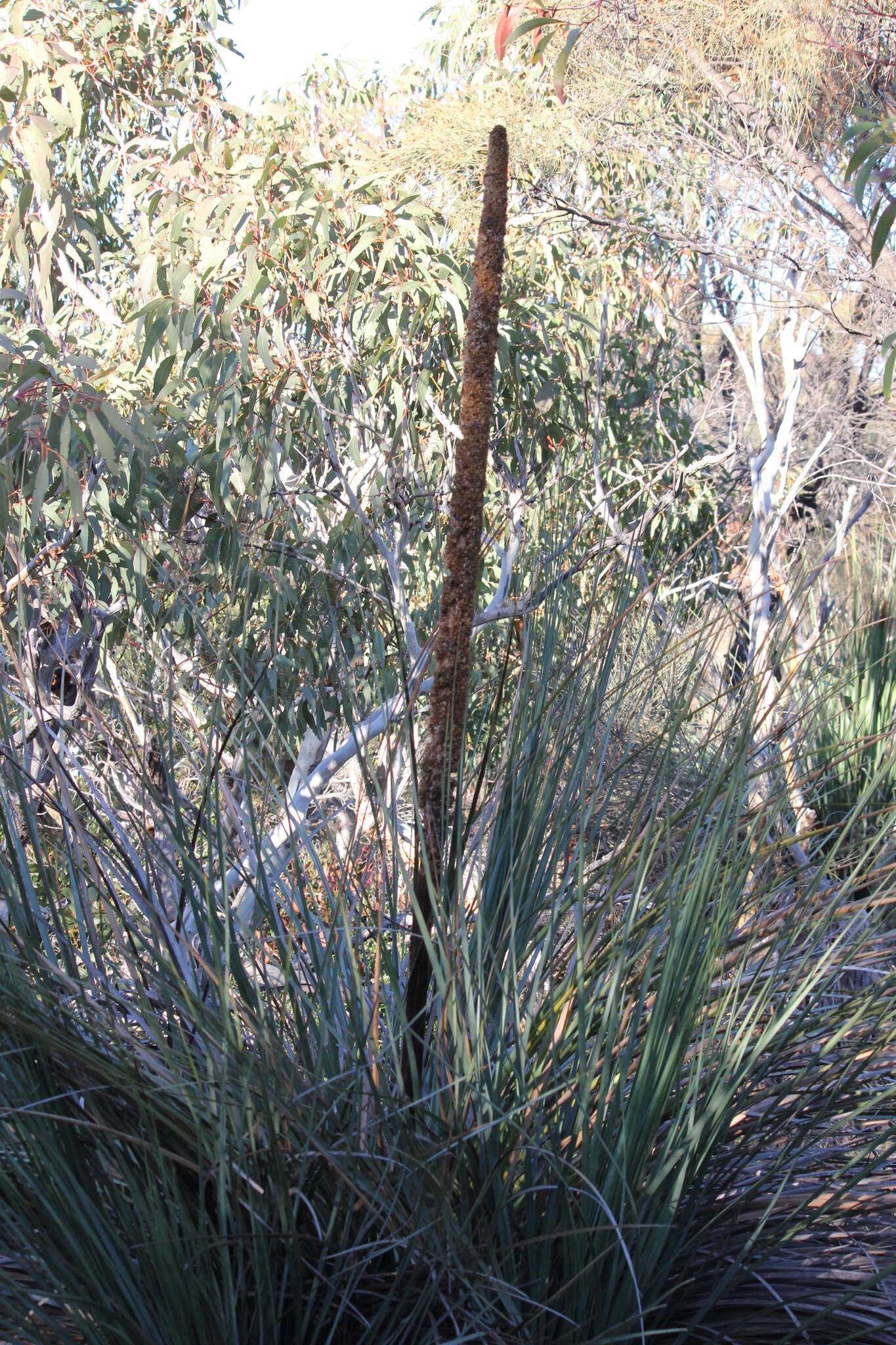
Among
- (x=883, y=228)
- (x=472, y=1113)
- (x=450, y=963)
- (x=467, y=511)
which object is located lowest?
(x=472, y=1113)

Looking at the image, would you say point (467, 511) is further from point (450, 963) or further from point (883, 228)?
point (883, 228)

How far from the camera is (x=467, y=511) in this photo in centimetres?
164

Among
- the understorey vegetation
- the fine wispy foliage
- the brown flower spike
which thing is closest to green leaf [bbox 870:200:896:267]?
the understorey vegetation

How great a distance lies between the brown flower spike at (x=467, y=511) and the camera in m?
1.64

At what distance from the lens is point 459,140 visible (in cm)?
604

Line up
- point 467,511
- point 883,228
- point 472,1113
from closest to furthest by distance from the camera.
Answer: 1. point 472,1113
2. point 467,511
3. point 883,228

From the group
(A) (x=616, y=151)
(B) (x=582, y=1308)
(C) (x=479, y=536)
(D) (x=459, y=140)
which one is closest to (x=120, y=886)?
(C) (x=479, y=536)

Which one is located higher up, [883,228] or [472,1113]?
[883,228]

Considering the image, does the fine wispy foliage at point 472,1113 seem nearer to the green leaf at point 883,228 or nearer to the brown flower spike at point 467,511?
the brown flower spike at point 467,511

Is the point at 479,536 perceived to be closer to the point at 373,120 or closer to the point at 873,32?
the point at 873,32

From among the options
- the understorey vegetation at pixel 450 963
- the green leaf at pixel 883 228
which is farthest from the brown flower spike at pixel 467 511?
the green leaf at pixel 883 228

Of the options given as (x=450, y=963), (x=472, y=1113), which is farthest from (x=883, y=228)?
(x=472, y=1113)

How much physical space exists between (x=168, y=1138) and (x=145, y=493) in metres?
2.99

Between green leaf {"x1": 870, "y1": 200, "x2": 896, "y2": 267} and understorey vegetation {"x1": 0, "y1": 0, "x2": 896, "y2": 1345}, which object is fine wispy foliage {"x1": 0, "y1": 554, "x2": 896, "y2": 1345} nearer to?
understorey vegetation {"x1": 0, "y1": 0, "x2": 896, "y2": 1345}
